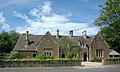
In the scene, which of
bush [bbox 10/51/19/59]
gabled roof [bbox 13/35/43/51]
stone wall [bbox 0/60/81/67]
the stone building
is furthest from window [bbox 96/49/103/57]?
stone wall [bbox 0/60/81/67]

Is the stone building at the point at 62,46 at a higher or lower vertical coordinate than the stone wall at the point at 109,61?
higher

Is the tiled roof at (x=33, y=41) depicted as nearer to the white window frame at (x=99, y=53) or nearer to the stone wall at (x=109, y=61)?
the white window frame at (x=99, y=53)

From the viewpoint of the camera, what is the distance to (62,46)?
60.0m

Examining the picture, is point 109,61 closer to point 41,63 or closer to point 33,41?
point 41,63

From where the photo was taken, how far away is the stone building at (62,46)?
199 feet

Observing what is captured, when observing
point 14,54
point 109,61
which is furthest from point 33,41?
point 109,61

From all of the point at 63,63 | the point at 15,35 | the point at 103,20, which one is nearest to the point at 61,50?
the point at 103,20

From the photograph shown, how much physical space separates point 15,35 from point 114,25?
81.4 meters

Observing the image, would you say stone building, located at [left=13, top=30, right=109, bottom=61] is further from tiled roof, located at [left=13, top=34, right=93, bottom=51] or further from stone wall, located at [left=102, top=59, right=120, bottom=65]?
stone wall, located at [left=102, top=59, right=120, bottom=65]

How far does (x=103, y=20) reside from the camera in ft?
170

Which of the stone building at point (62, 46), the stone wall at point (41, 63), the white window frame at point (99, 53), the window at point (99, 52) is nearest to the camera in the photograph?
the stone wall at point (41, 63)

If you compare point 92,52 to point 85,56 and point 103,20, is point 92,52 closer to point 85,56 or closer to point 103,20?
point 85,56

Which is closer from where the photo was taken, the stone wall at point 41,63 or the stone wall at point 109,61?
the stone wall at point 41,63

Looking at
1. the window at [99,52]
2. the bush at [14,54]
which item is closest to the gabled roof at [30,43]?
the bush at [14,54]
